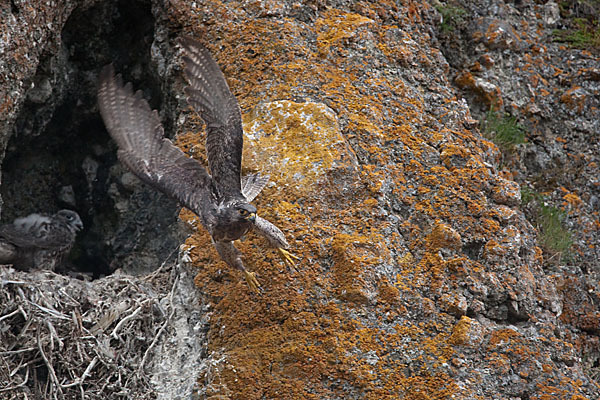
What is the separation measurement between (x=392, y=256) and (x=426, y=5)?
7.70 ft

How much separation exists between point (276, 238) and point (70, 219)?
7.07ft

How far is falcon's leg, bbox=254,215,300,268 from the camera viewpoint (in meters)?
4.77

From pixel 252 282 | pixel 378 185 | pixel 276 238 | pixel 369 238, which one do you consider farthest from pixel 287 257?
pixel 378 185

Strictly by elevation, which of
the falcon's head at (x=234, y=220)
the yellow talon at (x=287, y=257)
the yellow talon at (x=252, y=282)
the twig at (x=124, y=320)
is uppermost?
the falcon's head at (x=234, y=220)

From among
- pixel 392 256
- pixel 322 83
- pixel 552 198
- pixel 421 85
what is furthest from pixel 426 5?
pixel 392 256

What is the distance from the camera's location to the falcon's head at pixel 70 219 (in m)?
6.14

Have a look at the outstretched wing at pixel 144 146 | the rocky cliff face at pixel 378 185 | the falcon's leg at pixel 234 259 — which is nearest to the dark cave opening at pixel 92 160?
the rocky cliff face at pixel 378 185

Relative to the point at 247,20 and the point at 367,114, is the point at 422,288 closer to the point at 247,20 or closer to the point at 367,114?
the point at 367,114

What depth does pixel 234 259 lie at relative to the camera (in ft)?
15.7

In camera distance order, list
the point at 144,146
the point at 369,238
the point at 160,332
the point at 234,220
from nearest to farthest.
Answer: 1. the point at 234,220
2. the point at 369,238
3. the point at 160,332
4. the point at 144,146

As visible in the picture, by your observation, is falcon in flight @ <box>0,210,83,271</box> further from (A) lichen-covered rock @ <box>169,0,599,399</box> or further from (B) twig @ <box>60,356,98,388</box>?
(B) twig @ <box>60,356,98,388</box>

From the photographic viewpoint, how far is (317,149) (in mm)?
5188

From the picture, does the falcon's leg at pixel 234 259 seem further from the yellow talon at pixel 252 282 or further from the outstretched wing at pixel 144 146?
the outstretched wing at pixel 144 146

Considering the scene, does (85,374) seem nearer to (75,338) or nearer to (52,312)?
(75,338)
